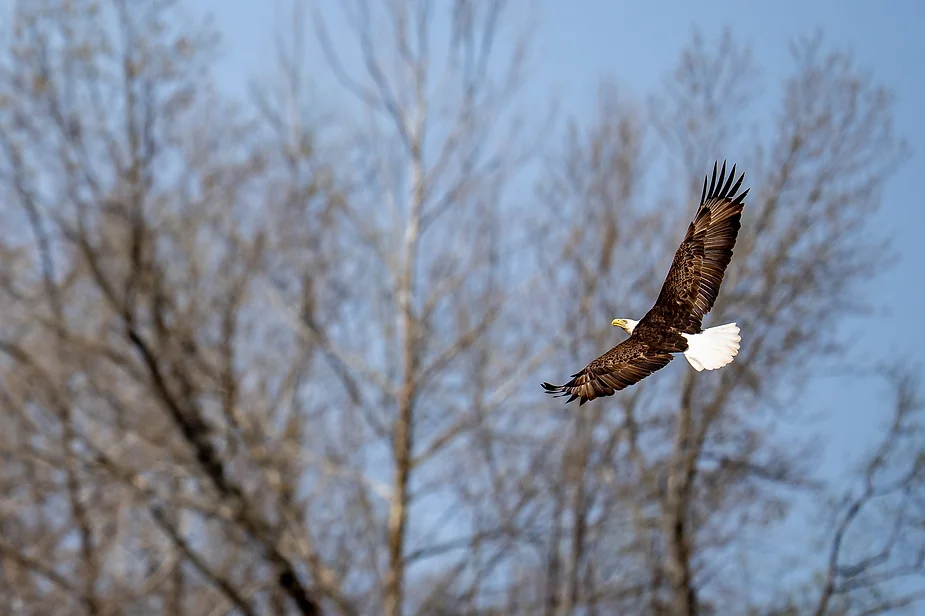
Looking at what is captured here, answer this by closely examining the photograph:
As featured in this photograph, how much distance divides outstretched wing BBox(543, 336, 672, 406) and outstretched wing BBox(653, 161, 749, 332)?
111 millimetres

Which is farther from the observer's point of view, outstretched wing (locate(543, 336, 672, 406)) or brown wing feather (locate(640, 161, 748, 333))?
brown wing feather (locate(640, 161, 748, 333))

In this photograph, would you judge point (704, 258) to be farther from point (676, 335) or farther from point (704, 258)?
point (676, 335)

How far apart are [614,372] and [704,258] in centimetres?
47

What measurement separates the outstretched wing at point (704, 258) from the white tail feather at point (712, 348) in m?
0.04

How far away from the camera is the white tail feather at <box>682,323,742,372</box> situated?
6.66 feet

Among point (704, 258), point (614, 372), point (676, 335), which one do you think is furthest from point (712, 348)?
point (704, 258)

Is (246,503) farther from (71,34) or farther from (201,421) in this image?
(71,34)

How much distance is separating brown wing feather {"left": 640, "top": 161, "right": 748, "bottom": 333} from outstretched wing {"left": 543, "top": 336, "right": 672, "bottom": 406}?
76 millimetres

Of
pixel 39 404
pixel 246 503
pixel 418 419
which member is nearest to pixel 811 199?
pixel 418 419

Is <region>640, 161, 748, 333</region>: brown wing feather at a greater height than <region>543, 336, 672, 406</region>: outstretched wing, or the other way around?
<region>640, 161, 748, 333</region>: brown wing feather

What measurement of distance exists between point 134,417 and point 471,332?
4.14m

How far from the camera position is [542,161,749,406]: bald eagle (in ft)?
6.73

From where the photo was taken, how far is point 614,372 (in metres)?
2.11

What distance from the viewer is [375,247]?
11.9 metres
